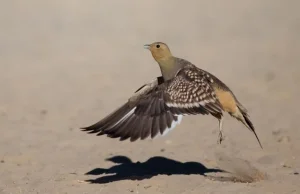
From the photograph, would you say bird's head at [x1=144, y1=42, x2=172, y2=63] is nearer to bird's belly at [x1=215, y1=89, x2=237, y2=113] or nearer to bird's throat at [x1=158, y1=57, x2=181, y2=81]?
bird's throat at [x1=158, y1=57, x2=181, y2=81]

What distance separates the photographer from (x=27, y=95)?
13406mm

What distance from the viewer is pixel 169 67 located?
863 centimetres

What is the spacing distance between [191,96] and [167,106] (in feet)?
0.88

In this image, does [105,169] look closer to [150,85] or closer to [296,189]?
[150,85]

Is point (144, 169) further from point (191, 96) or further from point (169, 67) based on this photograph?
point (191, 96)

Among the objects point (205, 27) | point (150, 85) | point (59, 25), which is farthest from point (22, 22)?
point (150, 85)

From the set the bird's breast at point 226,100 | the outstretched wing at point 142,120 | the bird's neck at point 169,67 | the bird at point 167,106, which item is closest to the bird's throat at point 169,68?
the bird's neck at point 169,67

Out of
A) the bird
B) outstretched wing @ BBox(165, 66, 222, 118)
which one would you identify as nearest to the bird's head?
the bird

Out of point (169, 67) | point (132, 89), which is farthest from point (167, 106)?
point (132, 89)

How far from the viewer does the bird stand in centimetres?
778

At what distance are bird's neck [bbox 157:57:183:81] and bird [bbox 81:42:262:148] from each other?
162 millimetres

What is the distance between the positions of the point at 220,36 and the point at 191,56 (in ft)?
8.46

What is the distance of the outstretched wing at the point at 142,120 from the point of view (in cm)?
775

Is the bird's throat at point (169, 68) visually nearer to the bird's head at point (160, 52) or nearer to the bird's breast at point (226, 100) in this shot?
the bird's head at point (160, 52)
